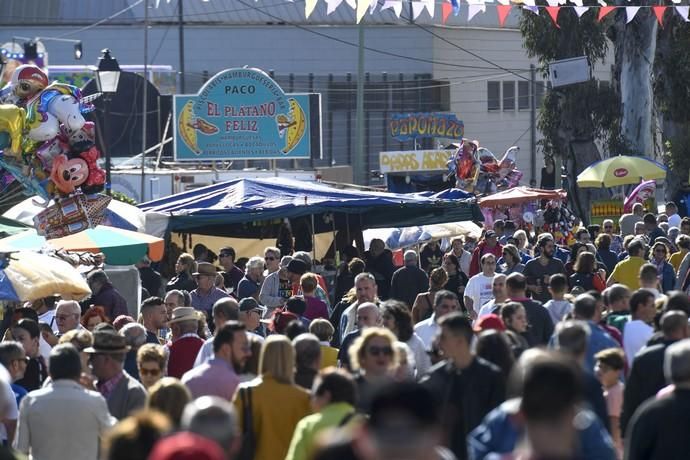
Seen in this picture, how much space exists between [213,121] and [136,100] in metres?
16.1

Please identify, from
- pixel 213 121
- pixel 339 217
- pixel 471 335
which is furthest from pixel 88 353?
pixel 213 121

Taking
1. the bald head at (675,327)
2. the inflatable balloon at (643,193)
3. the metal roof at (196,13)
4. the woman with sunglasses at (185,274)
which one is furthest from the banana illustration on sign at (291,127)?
the metal roof at (196,13)

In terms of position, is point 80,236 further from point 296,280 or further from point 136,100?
point 136,100

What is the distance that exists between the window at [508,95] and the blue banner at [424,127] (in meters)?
11.0

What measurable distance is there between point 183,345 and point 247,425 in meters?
2.74

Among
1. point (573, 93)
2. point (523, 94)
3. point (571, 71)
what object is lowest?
point (573, 93)

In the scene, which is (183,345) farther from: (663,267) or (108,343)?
(663,267)

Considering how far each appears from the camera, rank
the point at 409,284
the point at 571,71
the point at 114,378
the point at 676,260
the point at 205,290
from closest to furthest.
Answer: the point at 114,378, the point at 205,290, the point at 409,284, the point at 676,260, the point at 571,71

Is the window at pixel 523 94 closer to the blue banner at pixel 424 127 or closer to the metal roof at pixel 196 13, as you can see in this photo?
the metal roof at pixel 196 13

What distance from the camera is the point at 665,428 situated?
6715mm

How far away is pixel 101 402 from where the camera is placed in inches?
310

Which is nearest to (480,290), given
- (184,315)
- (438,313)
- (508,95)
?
(438,313)

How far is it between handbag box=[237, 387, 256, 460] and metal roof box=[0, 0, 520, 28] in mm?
45042

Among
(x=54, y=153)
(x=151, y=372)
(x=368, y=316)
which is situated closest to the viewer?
(x=151, y=372)
